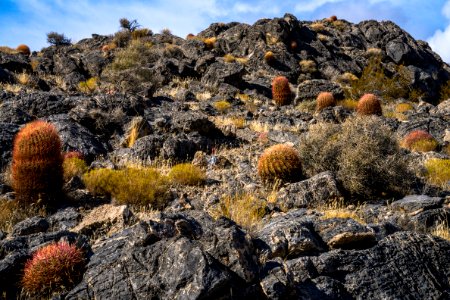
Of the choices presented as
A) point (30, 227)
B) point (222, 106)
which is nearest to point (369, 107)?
point (222, 106)

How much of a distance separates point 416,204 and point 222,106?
479 inches

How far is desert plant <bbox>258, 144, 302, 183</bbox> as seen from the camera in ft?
28.6


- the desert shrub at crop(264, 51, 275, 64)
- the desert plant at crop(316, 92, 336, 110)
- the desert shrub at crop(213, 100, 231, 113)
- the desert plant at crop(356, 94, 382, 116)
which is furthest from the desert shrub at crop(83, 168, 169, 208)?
the desert shrub at crop(264, 51, 275, 64)

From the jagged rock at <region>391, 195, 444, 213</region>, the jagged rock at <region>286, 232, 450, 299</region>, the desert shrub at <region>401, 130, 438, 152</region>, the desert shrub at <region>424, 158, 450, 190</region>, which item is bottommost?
the jagged rock at <region>286, 232, 450, 299</region>

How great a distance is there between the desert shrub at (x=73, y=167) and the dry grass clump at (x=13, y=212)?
52.7 inches

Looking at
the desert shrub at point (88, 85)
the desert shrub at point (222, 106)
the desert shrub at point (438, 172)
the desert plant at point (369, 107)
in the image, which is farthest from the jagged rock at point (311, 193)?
the desert shrub at point (88, 85)

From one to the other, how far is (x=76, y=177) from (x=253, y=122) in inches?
338

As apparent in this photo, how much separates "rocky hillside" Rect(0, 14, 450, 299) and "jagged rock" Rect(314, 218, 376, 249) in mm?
19

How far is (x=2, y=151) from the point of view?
30.2ft

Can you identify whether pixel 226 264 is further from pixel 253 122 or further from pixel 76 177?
pixel 253 122

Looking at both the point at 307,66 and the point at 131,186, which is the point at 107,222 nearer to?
the point at 131,186

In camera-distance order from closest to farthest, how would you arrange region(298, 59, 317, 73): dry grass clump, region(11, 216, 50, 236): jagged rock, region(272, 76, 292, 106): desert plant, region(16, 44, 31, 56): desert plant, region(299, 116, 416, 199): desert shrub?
1. region(11, 216, 50, 236): jagged rock
2. region(299, 116, 416, 199): desert shrub
3. region(272, 76, 292, 106): desert plant
4. region(298, 59, 317, 73): dry grass clump
5. region(16, 44, 31, 56): desert plant

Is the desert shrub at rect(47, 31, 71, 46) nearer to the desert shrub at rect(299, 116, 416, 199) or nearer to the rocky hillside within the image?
the rocky hillside

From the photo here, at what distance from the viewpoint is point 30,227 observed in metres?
5.83
